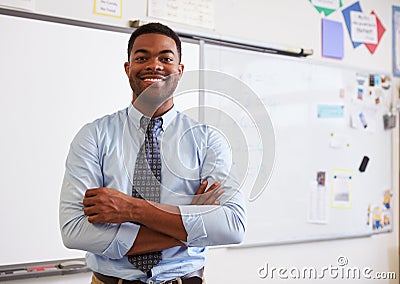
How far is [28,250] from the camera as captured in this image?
213 centimetres

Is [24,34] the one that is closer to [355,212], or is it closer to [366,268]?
[355,212]

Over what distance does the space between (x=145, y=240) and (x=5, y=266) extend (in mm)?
878

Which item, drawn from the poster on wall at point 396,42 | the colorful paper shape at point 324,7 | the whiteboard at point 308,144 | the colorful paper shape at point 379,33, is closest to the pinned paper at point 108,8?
the whiteboard at point 308,144

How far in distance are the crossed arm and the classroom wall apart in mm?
895

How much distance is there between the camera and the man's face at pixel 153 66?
5.10 ft

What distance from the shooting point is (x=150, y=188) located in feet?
5.16

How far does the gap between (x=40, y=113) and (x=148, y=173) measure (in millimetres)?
803

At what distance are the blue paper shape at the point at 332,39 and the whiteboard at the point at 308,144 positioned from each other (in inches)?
3.5

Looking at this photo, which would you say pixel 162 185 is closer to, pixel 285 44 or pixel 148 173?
pixel 148 173

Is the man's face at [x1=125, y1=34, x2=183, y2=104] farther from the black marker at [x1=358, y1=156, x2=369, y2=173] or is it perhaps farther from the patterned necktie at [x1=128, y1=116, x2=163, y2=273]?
the black marker at [x1=358, y1=156, x2=369, y2=173]

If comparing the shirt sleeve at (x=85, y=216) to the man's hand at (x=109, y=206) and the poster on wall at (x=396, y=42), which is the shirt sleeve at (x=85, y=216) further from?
the poster on wall at (x=396, y=42)

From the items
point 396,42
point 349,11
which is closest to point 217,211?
point 349,11

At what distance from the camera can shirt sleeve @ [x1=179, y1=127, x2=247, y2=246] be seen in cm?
149

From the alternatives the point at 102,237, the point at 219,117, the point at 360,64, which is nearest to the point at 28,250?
the point at 102,237
